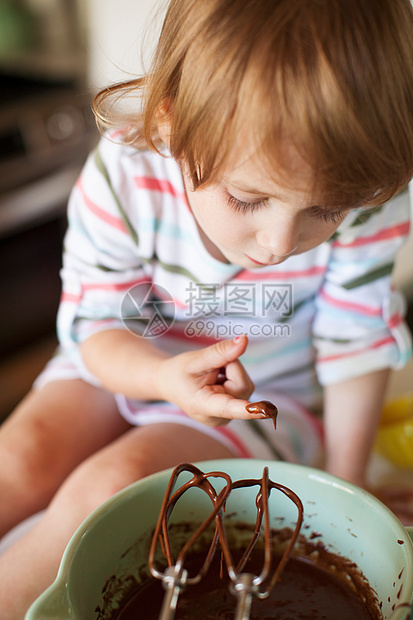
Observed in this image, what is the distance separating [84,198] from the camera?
0.76m

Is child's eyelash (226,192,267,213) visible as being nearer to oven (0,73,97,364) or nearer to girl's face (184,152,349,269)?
girl's face (184,152,349,269)

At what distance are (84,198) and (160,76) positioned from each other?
0.28 meters

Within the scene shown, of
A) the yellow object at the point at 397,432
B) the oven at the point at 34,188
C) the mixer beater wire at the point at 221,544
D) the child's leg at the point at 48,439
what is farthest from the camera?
the oven at the point at 34,188

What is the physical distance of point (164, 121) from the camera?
1.81 ft

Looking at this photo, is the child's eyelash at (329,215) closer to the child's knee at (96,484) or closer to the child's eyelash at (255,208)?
the child's eyelash at (255,208)

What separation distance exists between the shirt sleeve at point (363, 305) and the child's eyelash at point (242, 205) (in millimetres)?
238

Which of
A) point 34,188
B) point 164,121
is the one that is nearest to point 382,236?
point 164,121

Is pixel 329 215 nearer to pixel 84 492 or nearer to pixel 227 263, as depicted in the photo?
pixel 227 263

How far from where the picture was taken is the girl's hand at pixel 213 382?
52 cm

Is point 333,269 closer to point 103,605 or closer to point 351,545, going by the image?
point 351,545

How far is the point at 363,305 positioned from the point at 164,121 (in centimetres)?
36

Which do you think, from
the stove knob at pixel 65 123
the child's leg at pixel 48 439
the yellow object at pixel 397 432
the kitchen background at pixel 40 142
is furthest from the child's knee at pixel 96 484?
the stove knob at pixel 65 123

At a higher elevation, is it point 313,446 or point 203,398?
point 203,398

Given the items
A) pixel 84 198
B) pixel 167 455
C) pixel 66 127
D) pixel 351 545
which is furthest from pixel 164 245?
pixel 66 127
